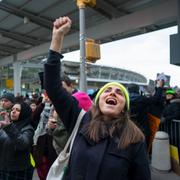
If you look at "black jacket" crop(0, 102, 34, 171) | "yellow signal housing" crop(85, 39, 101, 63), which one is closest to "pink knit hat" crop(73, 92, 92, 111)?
"black jacket" crop(0, 102, 34, 171)

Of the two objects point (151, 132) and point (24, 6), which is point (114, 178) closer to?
point (151, 132)

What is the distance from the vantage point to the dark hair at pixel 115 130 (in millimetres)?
2021

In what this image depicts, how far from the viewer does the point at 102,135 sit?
203cm

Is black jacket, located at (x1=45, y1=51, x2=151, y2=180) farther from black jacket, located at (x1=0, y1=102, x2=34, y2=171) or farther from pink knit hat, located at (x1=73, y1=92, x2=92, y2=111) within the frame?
black jacket, located at (x1=0, y1=102, x2=34, y2=171)

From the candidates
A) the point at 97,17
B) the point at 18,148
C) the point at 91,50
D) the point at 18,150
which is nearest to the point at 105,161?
the point at 18,148

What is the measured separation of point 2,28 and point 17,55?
6.28m

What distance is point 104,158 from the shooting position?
1968 millimetres

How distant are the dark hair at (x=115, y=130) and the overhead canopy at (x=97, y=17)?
764cm

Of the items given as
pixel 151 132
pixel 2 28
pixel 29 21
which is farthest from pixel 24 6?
pixel 151 132

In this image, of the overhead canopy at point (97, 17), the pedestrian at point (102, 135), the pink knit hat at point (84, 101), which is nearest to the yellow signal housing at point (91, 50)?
the overhead canopy at point (97, 17)

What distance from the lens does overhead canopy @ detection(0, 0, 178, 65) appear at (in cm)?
957

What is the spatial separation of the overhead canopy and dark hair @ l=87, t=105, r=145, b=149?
301 inches

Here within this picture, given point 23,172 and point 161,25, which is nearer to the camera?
point 23,172

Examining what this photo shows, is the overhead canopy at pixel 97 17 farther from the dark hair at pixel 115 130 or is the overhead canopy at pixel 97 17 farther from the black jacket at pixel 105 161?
the black jacket at pixel 105 161
